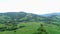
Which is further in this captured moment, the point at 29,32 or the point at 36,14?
the point at 36,14

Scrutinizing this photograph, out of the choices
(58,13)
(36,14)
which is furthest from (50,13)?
(36,14)

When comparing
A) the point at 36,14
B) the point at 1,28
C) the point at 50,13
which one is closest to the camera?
the point at 1,28

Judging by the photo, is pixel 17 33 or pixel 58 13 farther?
pixel 58 13

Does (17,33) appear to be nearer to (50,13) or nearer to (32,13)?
(32,13)

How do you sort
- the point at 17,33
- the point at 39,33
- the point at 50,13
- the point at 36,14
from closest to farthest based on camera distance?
1. the point at 39,33
2. the point at 17,33
3. the point at 36,14
4. the point at 50,13

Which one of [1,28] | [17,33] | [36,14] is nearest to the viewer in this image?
[17,33]

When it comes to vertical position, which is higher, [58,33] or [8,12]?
[8,12]

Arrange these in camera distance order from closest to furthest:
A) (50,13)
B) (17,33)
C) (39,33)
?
(39,33)
(17,33)
(50,13)

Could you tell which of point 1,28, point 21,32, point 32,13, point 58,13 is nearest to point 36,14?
point 32,13

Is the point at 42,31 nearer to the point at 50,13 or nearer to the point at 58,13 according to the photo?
the point at 58,13
